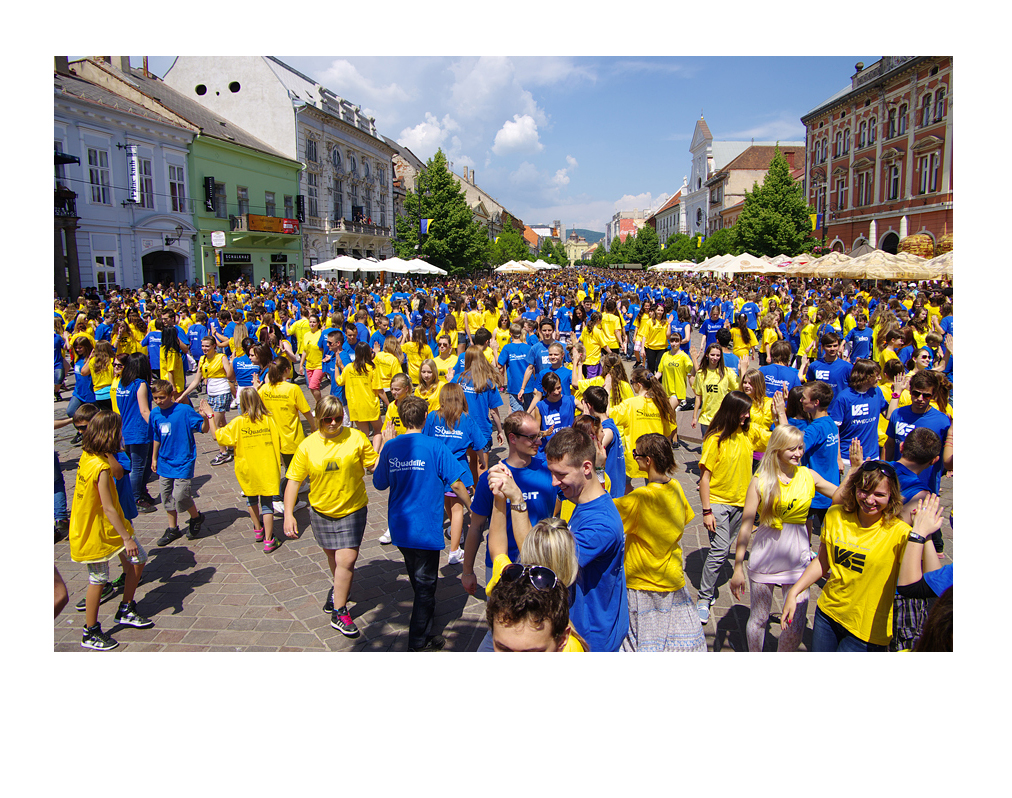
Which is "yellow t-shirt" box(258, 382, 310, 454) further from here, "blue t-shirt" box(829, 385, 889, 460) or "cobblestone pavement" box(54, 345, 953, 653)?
"blue t-shirt" box(829, 385, 889, 460)

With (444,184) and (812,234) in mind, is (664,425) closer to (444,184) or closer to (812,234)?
(444,184)

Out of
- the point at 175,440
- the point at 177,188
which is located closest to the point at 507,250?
the point at 177,188

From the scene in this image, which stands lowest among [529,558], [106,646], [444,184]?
[106,646]

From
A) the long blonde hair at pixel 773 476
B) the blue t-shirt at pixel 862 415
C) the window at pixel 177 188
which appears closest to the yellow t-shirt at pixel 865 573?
the long blonde hair at pixel 773 476

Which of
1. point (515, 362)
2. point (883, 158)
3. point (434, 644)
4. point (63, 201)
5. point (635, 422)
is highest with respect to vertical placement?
point (883, 158)

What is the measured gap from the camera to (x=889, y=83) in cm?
3697

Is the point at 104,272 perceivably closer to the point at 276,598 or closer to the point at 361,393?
the point at 361,393

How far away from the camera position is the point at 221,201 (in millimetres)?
31562

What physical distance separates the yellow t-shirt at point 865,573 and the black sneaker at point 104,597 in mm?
4860

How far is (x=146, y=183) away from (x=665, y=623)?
29845 mm

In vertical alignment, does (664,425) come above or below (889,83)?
below

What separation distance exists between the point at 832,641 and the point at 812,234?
168 ft

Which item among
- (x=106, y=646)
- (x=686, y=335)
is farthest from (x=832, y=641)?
(x=686, y=335)

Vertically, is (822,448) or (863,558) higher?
(822,448)
